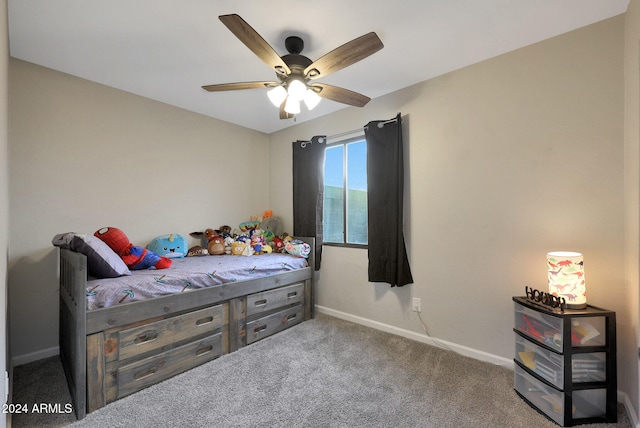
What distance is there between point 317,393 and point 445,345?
3.97 ft

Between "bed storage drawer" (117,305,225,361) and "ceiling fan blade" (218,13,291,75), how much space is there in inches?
70.0

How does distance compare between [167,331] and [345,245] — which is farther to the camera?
[345,245]

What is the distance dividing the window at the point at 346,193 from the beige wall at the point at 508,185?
47 cm

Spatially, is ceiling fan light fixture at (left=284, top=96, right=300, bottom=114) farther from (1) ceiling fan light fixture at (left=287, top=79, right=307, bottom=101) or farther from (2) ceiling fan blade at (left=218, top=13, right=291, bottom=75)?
(2) ceiling fan blade at (left=218, top=13, right=291, bottom=75)

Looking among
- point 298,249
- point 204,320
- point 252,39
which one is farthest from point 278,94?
point 204,320

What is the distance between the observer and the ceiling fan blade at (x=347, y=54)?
4.52 ft

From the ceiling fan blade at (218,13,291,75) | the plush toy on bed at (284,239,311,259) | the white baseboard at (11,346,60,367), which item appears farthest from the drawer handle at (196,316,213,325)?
the ceiling fan blade at (218,13,291,75)

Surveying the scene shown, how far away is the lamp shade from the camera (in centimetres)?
155

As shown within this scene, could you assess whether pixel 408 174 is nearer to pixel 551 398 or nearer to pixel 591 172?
pixel 591 172

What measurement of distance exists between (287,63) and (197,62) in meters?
0.83

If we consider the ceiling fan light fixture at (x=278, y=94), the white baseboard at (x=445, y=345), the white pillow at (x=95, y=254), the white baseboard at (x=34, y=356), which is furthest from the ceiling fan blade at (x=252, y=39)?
the white baseboard at (x=34, y=356)

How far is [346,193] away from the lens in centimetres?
311

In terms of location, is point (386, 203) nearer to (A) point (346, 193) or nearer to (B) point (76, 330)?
(A) point (346, 193)

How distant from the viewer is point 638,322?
141 cm
